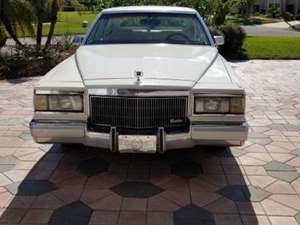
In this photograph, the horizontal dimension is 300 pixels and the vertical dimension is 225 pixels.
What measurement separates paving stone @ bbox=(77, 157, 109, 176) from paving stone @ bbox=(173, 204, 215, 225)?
1.15 meters

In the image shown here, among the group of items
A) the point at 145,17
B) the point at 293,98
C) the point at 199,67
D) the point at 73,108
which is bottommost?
the point at 293,98

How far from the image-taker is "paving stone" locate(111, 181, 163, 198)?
3904 millimetres

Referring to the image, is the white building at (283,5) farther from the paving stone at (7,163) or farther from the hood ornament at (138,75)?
the hood ornament at (138,75)

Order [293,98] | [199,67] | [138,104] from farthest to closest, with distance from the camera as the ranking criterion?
[293,98] → [199,67] → [138,104]

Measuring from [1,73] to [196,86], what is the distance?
287 inches

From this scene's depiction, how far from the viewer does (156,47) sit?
4996mm

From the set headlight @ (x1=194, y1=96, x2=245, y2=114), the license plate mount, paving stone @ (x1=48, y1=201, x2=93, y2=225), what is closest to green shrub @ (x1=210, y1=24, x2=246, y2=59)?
headlight @ (x1=194, y1=96, x2=245, y2=114)

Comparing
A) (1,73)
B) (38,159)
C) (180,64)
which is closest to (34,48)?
(1,73)

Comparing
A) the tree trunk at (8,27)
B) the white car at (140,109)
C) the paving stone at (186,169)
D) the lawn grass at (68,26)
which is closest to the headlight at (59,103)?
the white car at (140,109)

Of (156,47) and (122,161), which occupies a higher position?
(156,47)

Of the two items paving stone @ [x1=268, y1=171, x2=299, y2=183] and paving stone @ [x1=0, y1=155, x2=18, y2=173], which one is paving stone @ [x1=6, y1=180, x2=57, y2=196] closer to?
paving stone @ [x1=0, y1=155, x2=18, y2=173]

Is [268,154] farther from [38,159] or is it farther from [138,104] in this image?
[38,159]

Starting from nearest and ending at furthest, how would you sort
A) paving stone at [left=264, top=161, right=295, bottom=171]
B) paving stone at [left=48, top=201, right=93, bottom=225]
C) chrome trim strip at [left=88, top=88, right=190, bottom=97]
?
paving stone at [left=48, top=201, right=93, bottom=225], chrome trim strip at [left=88, top=88, right=190, bottom=97], paving stone at [left=264, top=161, right=295, bottom=171]

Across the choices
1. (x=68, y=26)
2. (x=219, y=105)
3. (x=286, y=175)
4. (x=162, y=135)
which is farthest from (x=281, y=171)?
(x=68, y=26)
